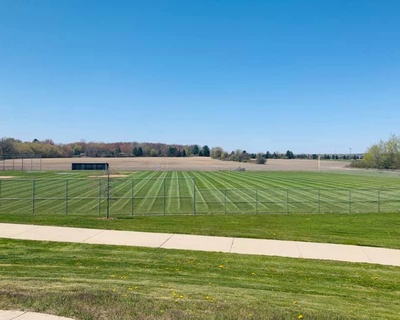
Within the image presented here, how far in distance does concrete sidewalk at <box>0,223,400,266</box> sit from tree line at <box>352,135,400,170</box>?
94.7 m

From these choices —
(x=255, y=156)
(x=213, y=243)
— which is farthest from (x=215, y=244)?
(x=255, y=156)

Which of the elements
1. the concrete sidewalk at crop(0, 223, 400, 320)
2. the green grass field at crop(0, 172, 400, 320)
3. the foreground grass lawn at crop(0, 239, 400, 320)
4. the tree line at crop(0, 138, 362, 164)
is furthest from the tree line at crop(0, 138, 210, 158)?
the foreground grass lawn at crop(0, 239, 400, 320)

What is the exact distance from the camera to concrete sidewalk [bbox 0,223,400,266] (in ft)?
41.6

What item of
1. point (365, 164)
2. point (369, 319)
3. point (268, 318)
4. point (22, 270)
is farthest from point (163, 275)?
point (365, 164)

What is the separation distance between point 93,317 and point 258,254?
7.84 meters

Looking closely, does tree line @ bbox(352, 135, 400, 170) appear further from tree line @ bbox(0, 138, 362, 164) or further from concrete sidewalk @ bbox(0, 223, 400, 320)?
concrete sidewalk @ bbox(0, 223, 400, 320)

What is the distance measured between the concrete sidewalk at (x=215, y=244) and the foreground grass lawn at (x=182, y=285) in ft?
3.26

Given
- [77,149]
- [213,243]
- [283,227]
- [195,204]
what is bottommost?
[195,204]

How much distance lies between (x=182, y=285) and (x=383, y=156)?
106 metres

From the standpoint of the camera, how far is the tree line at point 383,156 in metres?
99.5

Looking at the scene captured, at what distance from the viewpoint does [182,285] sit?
782 cm

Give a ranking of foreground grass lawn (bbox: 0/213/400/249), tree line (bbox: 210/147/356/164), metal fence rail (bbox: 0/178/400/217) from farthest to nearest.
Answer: tree line (bbox: 210/147/356/164)
metal fence rail (bbox: 0/178/400/217)
foreground grass lawn (bbox: 0/213/400/249)

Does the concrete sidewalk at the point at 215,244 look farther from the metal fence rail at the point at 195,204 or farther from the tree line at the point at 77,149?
the tree line at the point at 77,149

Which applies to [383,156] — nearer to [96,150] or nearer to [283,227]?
[96,150]
